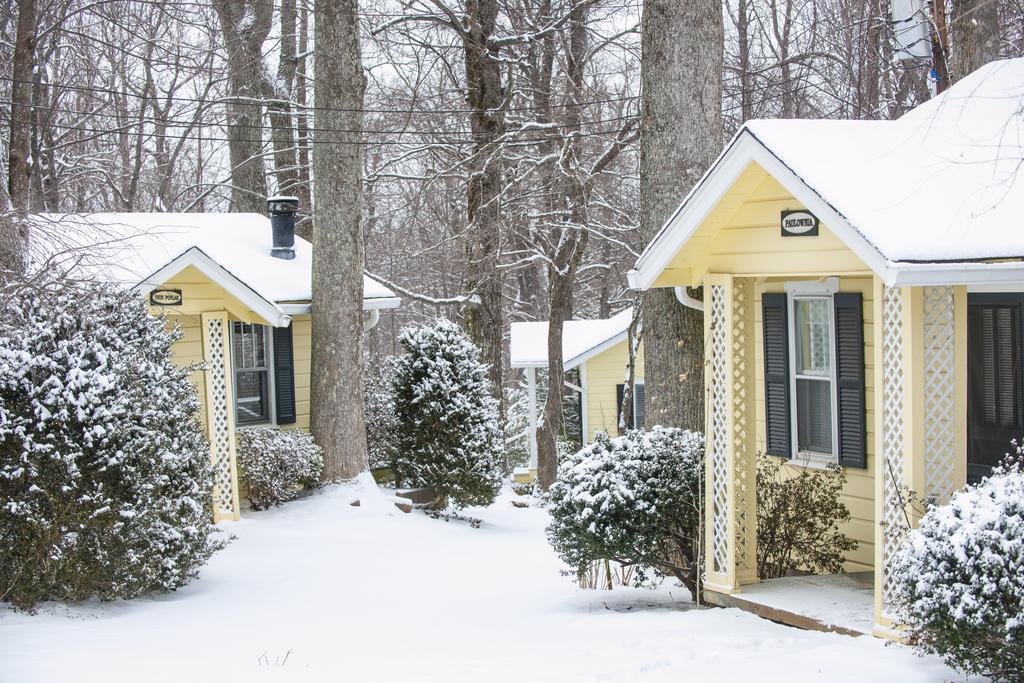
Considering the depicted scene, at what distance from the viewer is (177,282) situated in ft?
46.3

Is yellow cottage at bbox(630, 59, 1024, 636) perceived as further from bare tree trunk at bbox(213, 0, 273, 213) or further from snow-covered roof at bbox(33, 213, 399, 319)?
bare tree trunk at bbox(213, 0, 273, 213)

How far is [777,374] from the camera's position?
10258mm

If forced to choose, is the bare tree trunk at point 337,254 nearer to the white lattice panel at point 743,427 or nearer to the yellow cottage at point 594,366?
the yellow cottage at point 594,366

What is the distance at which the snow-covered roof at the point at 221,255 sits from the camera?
13.9m

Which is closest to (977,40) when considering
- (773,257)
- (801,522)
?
(773,257)

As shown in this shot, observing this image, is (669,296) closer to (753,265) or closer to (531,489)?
(753,265)

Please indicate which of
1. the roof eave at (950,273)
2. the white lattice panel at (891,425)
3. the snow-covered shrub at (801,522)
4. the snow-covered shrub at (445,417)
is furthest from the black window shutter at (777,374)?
the snow-covered shrub at (445,417)

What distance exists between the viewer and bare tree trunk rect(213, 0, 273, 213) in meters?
24.4

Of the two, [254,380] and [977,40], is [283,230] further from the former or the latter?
[977,40]

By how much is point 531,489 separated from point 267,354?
23.8 feet

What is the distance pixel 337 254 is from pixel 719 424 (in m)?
9.08

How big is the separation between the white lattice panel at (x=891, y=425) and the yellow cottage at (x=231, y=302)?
8.36 meters

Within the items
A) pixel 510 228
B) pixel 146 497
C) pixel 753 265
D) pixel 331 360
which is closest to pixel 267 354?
pixel 331 360

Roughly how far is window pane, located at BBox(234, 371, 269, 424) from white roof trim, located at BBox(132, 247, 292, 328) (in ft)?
8.52
